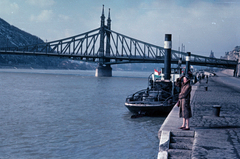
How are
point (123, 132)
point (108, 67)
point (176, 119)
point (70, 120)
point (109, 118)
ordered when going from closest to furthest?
point (176, 119) → point (123, 132) → point (70, 120) → point (109, 118) → point (108, 67)

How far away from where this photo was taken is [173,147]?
853cm

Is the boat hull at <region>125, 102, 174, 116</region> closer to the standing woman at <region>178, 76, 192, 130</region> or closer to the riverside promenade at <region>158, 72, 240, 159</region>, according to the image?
the riverside promenade at <region>158, 72, 240, 159</region>

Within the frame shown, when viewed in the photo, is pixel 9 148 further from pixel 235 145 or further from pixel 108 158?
pixel 235 145

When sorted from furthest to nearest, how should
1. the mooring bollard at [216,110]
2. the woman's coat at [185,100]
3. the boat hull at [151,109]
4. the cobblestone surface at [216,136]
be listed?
the boat hull at [151,109] < the mooring bollard at [216,110] < the woman's coat at [185,100] < the cobblestone surface at [216,136]

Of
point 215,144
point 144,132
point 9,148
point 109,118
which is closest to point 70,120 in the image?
point 109,118

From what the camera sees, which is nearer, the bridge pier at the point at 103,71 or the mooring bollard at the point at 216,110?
the mooring bollard at the point at 216,110

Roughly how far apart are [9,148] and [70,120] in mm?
7530

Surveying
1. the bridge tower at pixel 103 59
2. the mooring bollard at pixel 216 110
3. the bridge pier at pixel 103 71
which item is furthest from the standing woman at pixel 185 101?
the bridge pier at pixel 103 71

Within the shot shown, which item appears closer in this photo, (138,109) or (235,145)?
(235,145)

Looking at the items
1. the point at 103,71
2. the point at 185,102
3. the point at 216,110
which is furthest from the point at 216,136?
the point at 103,71

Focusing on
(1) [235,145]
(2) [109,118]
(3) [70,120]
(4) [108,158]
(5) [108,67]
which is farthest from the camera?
(5) [108,67]

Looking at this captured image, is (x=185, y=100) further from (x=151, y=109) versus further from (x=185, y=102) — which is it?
(x=151, y=109)

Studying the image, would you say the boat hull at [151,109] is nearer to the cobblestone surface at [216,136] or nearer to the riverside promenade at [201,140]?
the cobblestone surface at [216,136]

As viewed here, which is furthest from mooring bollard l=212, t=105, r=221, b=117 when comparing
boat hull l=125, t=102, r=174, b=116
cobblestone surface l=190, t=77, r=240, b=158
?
boat hull l=125, t=102, r=174, b=116
